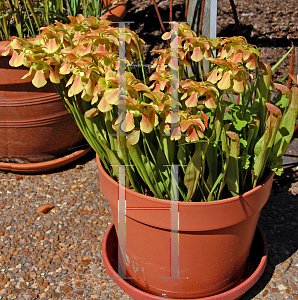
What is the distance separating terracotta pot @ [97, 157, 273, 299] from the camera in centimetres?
84

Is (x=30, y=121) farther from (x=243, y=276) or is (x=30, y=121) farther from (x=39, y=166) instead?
(x=243, y=276)

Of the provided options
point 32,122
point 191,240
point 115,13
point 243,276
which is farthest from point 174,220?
point 115,13

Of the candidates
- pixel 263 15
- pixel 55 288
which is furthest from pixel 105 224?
pixel 263 15

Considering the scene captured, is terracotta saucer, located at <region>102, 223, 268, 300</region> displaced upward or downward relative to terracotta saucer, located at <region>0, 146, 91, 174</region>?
upward

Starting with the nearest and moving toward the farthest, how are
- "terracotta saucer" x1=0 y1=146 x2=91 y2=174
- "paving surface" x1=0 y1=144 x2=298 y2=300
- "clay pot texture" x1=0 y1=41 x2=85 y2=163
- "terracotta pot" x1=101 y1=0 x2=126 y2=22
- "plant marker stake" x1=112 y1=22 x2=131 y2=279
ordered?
1. "plant marker stake" x1=112 y1=22 x2=131 y2=279
2. "paving surface" x1=0 y1=144 x2=298 y2=300
3. "clay pot texture" x1=0 y1=41 x2=85 y2=163
4. "terracotta saucer" x1=0 y1=146 x2=91 y2=174
5. "terracotta pot" x1=101 y1=0 x2=126 y2=22

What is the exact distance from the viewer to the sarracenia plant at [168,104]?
2.32 ft

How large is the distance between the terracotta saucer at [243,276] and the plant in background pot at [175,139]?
41 millimetres

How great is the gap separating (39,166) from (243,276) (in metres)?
1.17

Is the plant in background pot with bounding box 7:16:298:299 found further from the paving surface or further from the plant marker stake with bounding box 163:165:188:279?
the paving surface

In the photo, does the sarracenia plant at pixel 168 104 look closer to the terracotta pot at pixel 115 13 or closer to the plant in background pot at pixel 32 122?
the plant in background pot at pixel 32 122

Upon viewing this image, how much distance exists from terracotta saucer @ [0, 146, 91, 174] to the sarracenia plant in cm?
88

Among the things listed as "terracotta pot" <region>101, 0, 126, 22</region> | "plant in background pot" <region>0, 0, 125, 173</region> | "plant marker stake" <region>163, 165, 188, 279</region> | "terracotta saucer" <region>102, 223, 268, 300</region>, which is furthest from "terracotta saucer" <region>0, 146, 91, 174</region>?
"plant marker stake" <region>163, 165, 188, 279</region>

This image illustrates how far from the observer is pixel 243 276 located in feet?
3.74

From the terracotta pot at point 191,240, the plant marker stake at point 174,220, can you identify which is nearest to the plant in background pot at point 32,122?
the terracotta pot at point 191,240
